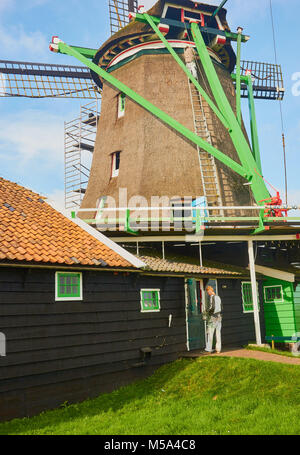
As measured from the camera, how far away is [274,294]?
17109mm

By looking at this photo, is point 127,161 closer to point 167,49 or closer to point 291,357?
point 167,49

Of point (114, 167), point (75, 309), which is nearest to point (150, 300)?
point (75, 309)

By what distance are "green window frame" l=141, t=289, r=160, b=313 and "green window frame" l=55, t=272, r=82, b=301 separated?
2.35 m

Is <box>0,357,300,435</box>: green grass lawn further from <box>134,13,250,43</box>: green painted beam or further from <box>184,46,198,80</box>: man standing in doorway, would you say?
<box>134,13,250,43</box>: green painted beam

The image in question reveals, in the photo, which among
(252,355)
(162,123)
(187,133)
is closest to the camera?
(252,355)

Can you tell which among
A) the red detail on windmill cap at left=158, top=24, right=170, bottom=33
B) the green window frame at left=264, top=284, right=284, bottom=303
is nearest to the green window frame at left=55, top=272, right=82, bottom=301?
the green window frame at left=264, top=284, right=284, bottom=303

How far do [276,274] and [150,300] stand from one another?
20.7ft

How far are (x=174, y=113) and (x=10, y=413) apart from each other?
14405 millimetres

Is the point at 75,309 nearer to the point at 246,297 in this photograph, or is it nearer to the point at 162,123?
the point at 246,297

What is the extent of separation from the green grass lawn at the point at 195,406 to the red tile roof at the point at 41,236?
126 inches

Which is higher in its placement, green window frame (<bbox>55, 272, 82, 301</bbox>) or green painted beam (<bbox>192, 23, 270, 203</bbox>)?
green painted beam (<bbox>192, 23, 270, 203</bbox>)

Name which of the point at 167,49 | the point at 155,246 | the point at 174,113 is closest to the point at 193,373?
the point at 155,246

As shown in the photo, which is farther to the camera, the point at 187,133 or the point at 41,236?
the point at 187,133

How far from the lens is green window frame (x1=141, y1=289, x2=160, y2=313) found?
1240cm
